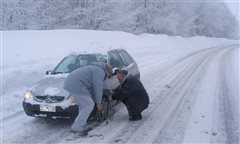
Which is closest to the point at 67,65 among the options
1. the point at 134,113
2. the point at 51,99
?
the point at 51,99

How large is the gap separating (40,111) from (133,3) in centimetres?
3732

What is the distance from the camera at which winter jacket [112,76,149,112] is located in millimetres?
7906

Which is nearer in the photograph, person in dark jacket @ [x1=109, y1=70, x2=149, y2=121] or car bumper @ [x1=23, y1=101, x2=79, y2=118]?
car bumper @ [x1=23, y1=101, x2=79, y2=118]

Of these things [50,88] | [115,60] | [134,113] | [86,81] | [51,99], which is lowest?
[134,113]

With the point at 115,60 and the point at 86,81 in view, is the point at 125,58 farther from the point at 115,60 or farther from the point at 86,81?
the point at 86,81

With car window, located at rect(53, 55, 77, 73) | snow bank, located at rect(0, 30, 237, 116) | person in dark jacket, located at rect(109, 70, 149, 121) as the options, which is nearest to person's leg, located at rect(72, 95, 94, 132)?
person in dark jacket, located at rect(109, 70, 149, 121)

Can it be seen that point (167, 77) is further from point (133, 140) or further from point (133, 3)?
point (133, 3)

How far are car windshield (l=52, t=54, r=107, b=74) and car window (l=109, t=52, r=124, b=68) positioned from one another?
377 millimetres

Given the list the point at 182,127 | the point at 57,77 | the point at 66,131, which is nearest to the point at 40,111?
the point at 66,131

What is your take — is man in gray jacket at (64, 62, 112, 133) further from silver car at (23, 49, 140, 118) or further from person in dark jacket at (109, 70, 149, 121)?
person in dark jacket at (109, 70, 149, 121)

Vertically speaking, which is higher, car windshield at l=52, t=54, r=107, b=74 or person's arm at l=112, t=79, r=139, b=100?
car windshield at l=52, t=54, r=107, b=74

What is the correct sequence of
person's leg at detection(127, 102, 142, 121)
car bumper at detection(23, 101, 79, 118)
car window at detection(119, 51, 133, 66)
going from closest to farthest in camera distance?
car bumper at detection(23, 101, 79, 118), person's leg at detection(127, 102, 142, 121), car window at detection(119, 51, 133, 66)

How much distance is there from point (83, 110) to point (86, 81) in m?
0.59

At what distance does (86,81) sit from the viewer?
21.9 ft
